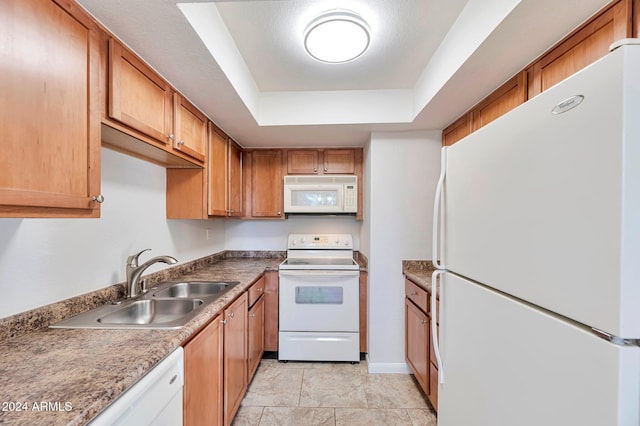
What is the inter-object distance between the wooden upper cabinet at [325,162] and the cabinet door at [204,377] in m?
1.86

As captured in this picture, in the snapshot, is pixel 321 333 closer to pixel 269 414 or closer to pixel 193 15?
pixel 269 414

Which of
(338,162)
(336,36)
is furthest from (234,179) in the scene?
(336,36)

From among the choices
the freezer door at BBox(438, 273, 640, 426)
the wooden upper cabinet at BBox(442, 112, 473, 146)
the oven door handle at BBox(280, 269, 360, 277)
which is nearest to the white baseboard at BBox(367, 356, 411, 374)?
the oven door handle at BBox(280, 269, 360, 277)

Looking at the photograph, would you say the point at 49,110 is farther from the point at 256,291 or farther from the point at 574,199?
the point at 256,291

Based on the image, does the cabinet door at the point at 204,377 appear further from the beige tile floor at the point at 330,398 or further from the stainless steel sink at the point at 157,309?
the beige tile floor at the point at 330,398

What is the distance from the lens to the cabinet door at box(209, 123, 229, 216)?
6.99 ft

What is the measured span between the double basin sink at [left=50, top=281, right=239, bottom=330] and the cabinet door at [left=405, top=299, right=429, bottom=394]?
55.2 inches

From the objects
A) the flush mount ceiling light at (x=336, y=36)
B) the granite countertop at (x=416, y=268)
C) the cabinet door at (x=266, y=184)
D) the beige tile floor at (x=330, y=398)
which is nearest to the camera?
the flush mount ceiling light at (x=336, y=36)

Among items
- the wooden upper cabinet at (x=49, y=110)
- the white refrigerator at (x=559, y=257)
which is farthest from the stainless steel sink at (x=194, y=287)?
the white refrigerator at (x=559, y=257)

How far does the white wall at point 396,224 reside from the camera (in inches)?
95.0

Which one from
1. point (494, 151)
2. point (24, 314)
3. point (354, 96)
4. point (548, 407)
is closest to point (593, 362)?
point (548, 407)

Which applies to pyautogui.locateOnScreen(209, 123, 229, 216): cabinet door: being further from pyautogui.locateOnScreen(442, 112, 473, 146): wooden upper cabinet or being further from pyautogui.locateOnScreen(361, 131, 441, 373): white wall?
pyautogui.locateOnScreen(442, 112, 473, 146): wooden upper cabinet

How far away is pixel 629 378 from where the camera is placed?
1.60 ft

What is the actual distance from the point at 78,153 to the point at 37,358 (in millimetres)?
687
